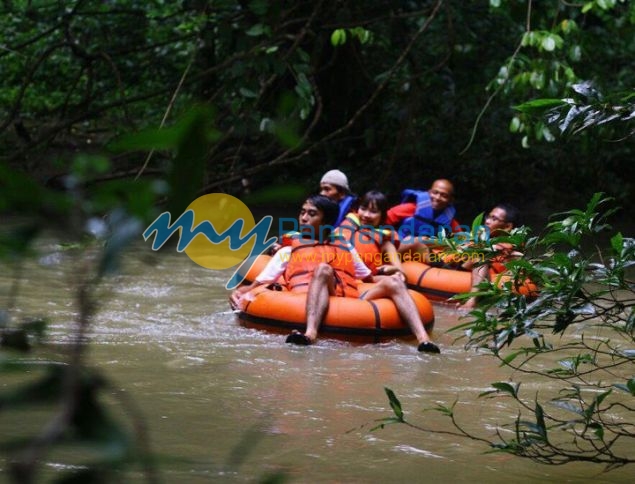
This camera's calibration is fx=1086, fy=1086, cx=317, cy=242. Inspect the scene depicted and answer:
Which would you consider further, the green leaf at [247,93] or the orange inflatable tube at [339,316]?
the green leaf at [247,93]

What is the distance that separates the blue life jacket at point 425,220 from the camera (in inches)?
372

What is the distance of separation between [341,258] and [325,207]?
0.40 meters

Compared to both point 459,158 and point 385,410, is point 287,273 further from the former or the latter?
point 459,158

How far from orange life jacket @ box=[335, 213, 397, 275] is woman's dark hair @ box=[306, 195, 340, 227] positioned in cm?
40

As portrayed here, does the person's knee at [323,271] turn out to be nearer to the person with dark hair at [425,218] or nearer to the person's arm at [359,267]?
the person's arm at [359,267]

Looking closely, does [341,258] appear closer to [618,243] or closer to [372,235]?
[372,235]

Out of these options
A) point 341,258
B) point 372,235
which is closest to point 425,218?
point 372,235

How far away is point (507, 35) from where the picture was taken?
43.6 ft

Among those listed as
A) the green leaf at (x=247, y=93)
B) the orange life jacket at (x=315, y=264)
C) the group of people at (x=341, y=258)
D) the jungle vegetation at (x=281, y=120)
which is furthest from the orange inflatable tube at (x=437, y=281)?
the green leaf at (x=247, y=93)

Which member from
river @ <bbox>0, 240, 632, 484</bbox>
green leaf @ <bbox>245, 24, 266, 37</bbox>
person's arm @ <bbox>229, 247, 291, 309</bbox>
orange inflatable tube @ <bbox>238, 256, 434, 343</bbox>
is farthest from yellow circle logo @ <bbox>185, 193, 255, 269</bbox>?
green leaf @ <bbox>245, 24, 266, 37</bbox>

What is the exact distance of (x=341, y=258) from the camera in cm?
759

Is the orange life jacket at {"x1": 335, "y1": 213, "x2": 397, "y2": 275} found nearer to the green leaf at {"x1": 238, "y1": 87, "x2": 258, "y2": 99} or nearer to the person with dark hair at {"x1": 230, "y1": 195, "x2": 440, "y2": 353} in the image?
the person with dark hair at {"x1": 230, "y1": 195, "x2": 440, "y2": 353}

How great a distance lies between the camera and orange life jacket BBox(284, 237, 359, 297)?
7484mm

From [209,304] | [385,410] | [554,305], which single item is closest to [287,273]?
[209,304]
